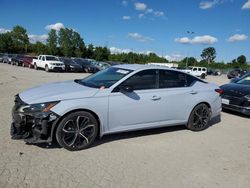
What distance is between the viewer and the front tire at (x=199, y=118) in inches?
267

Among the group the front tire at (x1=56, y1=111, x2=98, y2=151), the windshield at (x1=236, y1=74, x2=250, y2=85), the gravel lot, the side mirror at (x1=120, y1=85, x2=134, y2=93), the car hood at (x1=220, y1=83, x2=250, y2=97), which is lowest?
the gravel lot

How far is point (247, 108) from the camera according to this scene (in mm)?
8641

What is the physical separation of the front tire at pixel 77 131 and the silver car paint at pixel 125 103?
0.13 m

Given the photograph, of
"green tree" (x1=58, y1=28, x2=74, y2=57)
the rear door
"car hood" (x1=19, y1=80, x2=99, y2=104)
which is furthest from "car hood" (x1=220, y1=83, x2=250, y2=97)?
"green tree" (x1=58, y1=28, x2=74, y2=57)

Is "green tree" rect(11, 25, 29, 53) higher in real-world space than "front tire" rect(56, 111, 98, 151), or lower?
higher

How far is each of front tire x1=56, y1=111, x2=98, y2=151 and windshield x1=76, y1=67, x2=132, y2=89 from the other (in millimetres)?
727

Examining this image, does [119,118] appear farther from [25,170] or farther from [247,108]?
[247,108]

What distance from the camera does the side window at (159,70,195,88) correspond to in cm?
626

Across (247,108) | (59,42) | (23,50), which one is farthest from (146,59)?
(247,108)

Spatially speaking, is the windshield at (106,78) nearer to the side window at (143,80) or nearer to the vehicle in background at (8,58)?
the side window at (143,80)

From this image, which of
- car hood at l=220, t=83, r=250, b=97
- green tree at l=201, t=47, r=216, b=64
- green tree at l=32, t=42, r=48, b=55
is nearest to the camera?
car hood at l=220, t=83, r=250, b=97

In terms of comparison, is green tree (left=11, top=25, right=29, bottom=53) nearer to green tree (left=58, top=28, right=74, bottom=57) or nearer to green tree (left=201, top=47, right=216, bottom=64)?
green tree (left=58, top=28, right=74, bottom=57)

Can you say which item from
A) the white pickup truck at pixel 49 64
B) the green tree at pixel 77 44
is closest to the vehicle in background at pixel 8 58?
the white pickup truck at pixel 49 64

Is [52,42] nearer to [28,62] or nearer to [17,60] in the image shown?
[17,60]
